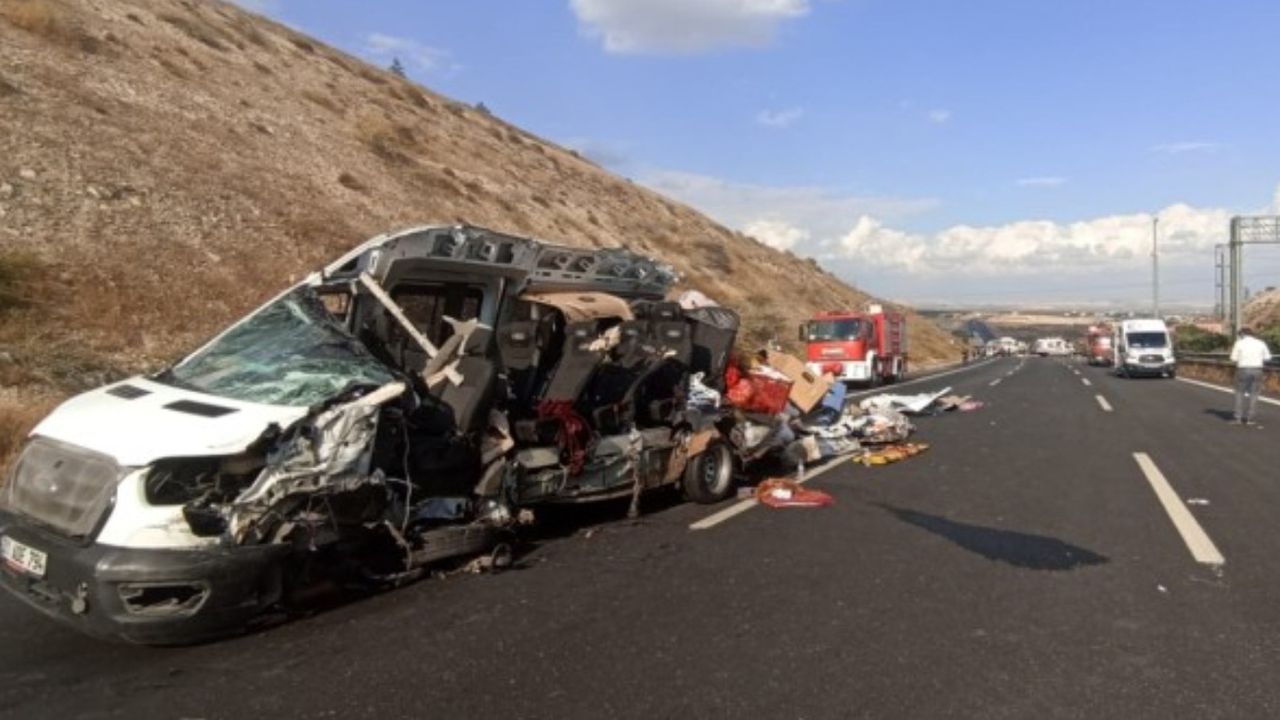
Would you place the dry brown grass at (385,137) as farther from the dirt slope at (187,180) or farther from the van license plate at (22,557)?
the van license plate at (22,557)

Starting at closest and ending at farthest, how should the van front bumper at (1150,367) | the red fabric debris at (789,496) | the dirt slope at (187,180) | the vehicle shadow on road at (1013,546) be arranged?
the vehicle shadow on road at (1013,546) < the red fabric debris at (789,496) < the dirt slope at (187,180) < the van front bumper at (1150,367)

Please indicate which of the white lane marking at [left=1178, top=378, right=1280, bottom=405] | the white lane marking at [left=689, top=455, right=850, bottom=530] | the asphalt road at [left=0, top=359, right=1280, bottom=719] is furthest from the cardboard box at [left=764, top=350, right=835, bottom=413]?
the white lane marking at [left=1178, top=378, right=1280, bottom=405]

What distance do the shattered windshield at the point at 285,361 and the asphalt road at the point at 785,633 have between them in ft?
4.49

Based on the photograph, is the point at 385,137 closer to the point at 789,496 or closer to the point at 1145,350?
the point at 1145,350

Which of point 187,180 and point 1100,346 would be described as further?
point 1100,346

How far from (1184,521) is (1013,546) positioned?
2.00m

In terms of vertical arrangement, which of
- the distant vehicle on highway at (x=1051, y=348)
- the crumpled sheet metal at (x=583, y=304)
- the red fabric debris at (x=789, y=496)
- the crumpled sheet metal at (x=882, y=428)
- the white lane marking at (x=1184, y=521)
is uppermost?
the crumpled sheet metal at (x=583, y=304)

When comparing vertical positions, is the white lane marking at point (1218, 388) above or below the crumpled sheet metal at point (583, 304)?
below

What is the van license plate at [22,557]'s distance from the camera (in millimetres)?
5215

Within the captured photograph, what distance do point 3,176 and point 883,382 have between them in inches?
995

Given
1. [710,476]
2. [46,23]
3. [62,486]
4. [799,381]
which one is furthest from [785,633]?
[46,23]

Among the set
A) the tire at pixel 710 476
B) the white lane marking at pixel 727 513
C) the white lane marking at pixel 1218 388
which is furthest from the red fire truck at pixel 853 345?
the tire at pixel 710 476

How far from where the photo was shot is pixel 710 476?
9891 mm

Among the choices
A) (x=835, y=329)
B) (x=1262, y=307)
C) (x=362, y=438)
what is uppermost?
(x=1262, y=307)
